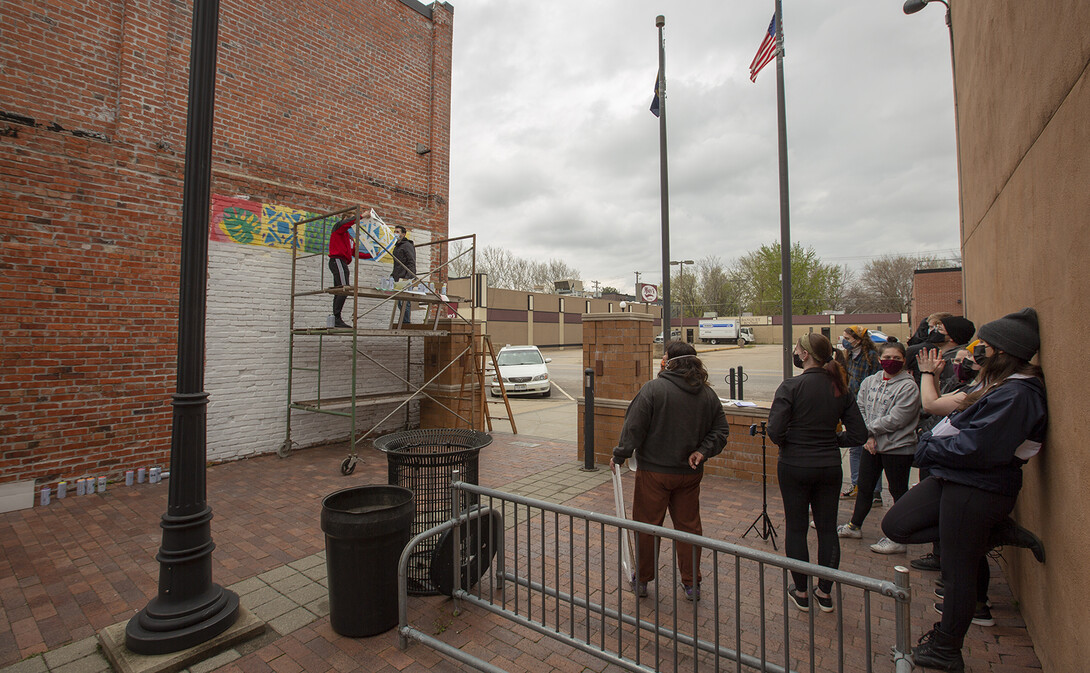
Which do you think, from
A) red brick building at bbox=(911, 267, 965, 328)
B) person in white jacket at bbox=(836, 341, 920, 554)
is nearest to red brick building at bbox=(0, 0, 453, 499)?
person in white jacket at bbox=(836, 341, 920, 554)

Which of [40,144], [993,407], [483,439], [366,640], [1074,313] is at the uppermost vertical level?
[40,144]

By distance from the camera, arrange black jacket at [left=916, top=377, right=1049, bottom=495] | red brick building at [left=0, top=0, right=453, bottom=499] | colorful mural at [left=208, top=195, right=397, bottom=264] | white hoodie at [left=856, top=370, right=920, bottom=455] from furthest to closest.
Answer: colorful mural at [left=208, top=195, right=397, bottom=264] < red brick building at [left=0, top=0, right=453, bottom=499] < white hoodie at [left=856, top=370, right=920, bottom=455] < black jacket at [left=916, top=377, right=1049, bottom=495]

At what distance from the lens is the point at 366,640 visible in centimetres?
331

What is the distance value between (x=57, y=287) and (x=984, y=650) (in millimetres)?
9244

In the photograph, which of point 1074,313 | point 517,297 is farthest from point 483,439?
point 517,297

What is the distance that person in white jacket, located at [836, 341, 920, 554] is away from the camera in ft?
14.2

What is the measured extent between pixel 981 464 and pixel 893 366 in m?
2.08

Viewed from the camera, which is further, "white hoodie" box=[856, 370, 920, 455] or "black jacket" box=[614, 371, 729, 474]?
"white hoodie" box=[856, 370, 920, 455]

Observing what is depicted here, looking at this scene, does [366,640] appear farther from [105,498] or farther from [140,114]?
[140,114]

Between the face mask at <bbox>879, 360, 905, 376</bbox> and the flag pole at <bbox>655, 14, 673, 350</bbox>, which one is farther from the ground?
the flag pole at <bbox>655, 14, 673, 350</bbox>

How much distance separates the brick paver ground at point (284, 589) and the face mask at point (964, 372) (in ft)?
5.15

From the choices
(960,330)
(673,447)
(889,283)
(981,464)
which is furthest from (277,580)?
(889,283)

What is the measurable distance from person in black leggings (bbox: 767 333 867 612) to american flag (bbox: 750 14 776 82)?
24.7 feet

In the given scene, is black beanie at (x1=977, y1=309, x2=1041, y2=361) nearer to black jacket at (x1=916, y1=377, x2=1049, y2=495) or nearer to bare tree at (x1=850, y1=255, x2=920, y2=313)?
black jacket at (x1=916, y1=377, x2=1049, y2=495)
